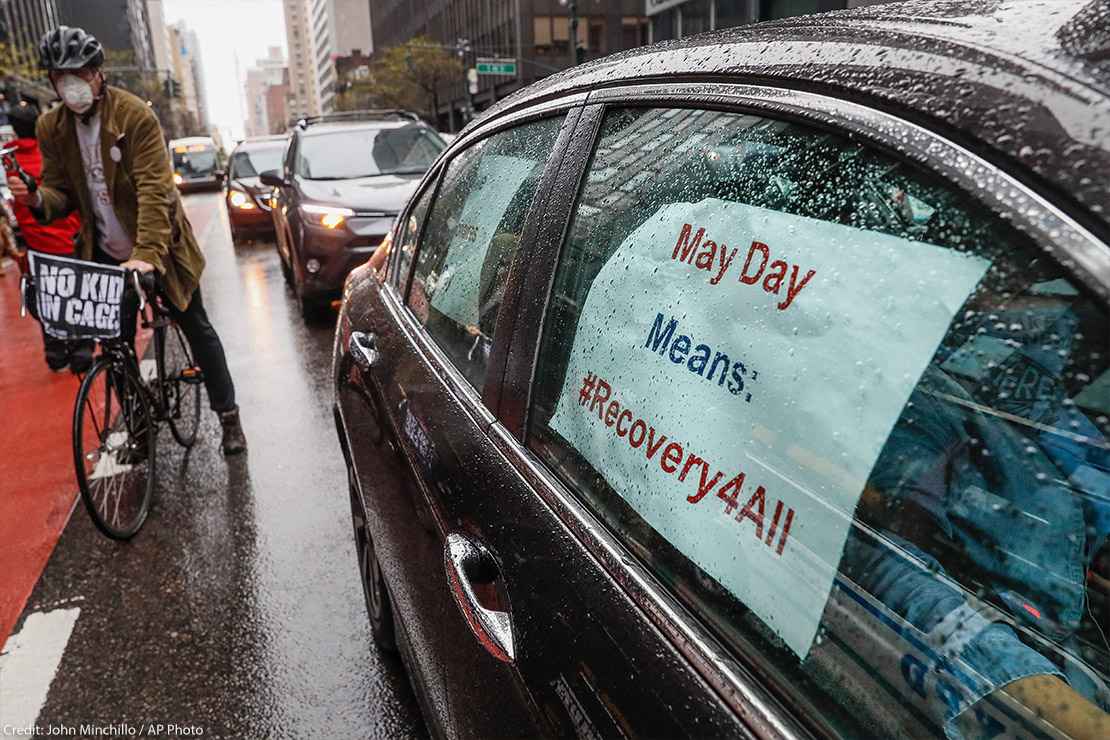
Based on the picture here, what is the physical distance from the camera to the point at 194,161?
30.2 metres

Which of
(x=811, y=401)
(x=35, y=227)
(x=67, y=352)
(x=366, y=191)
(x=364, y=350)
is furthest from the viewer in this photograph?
(x=366, y=191)

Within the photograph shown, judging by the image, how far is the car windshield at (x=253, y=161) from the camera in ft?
46.6

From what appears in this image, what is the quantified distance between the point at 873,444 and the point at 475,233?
4.52 ft

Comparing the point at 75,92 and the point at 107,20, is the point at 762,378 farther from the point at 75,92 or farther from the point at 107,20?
the point at 107,20

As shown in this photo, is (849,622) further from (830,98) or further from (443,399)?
(443,399)

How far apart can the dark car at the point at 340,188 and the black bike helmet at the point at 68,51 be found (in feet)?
11.2

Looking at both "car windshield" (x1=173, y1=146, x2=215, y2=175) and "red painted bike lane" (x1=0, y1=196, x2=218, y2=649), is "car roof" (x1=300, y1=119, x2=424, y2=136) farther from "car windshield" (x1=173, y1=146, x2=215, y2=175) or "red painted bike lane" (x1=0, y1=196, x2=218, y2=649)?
"car windshield" (x1=173, y1=146, x2=215, y2=175)

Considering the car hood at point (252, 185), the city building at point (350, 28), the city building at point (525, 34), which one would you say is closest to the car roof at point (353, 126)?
the car hood at point (252, 185)

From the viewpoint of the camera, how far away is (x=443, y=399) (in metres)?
1.84

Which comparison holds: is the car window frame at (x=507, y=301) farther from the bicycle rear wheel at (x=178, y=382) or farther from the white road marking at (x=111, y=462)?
the bicycle rear wheel at (x=178, y=382)

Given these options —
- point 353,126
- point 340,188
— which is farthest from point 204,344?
point 353,126

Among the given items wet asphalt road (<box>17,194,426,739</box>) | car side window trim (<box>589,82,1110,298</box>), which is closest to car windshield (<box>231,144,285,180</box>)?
wet asphalt road (<box>17,194,426,739</box>)

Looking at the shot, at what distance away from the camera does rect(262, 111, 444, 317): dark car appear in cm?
710

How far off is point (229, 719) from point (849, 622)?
7.54ft
